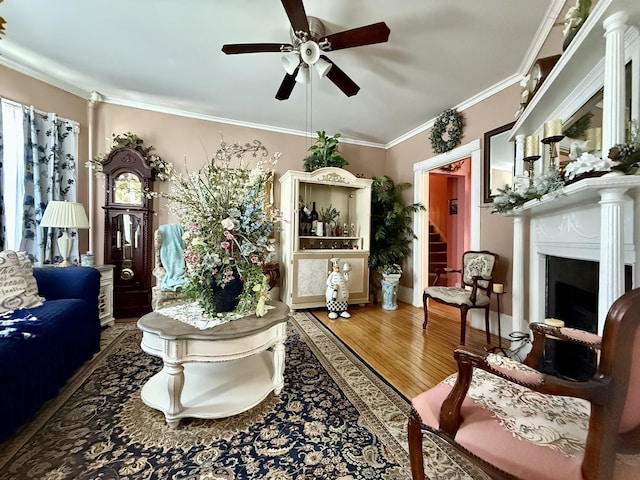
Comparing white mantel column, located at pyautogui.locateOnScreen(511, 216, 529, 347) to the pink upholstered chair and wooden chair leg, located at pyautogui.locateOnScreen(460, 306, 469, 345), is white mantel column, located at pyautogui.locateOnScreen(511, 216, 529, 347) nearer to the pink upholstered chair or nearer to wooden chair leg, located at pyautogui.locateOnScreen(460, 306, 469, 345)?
wooden chair leg, located at pyautogui.locateOnScreen(460, 306, 469, 345)

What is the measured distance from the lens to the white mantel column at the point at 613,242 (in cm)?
107

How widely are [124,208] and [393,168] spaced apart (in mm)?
4045

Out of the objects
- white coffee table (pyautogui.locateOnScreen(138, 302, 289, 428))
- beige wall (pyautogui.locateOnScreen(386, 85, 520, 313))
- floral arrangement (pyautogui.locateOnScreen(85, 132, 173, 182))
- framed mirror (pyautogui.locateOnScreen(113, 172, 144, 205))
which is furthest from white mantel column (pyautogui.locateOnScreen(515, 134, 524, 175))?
framed mirror (pyautogui.locateOnScreen(113, 172, 144, 205))

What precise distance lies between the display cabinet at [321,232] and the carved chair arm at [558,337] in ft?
8.20

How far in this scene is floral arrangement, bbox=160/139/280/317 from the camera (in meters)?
1.53

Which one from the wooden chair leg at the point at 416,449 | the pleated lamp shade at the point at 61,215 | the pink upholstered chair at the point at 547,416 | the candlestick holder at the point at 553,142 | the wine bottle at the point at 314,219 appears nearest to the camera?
the pink upholstered chair at the point at 547,416

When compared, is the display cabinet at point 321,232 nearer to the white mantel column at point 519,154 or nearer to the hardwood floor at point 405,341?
the hardwood floor at point 405,341

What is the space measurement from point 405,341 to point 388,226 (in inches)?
74.3

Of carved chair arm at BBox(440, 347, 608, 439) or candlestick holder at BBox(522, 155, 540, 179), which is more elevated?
candlestick holder at BBox(522, 155, 540, 179)

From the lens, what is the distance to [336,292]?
10.8 feet

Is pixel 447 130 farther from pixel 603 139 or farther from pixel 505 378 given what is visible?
pixel 505 378

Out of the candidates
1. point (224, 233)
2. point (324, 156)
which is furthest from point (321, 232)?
point (224, 233)

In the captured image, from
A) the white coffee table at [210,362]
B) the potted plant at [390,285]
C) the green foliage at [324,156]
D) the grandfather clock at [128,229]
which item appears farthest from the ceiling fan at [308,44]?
the potted plant at [390,285]

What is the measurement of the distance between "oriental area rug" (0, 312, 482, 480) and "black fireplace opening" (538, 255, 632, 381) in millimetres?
966
